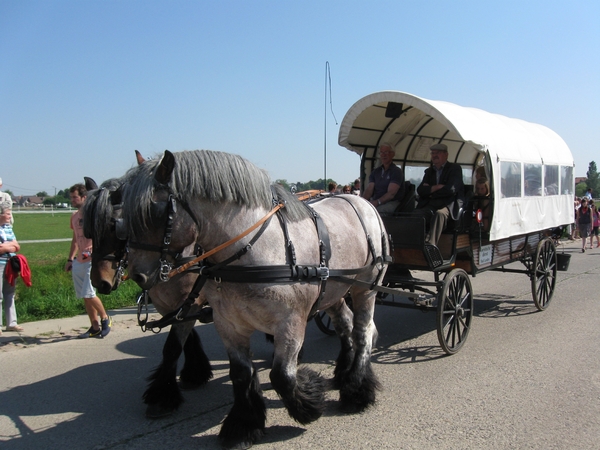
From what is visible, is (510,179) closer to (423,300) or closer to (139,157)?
(423,300)

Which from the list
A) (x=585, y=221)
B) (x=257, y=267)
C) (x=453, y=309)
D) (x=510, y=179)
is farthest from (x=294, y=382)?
(x=585, y=221)

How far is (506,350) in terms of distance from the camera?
5.30m

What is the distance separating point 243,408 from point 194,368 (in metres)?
1.28

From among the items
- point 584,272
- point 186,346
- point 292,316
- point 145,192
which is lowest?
point 584,272

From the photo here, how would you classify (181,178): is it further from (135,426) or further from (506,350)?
(506,350)

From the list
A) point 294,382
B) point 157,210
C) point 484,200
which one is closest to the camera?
point 157,210

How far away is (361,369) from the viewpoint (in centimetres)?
398

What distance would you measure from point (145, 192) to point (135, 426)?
184cm

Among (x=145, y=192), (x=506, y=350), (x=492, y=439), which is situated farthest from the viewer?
(x=506, y=350)

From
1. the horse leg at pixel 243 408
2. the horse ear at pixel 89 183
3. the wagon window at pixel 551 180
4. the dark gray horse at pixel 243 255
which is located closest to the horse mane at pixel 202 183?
the dark gray horse at pixel 243 255

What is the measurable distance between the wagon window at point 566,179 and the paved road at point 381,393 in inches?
94.9

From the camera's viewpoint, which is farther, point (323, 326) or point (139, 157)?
point (323, 326)

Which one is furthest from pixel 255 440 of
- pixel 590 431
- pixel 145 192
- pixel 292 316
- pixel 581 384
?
pixel 581 384

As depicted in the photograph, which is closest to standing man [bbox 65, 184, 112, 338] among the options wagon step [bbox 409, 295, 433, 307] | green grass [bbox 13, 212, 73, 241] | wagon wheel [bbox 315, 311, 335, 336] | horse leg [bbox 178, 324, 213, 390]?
horse leg [bbox 178, 324, 213, 390]
